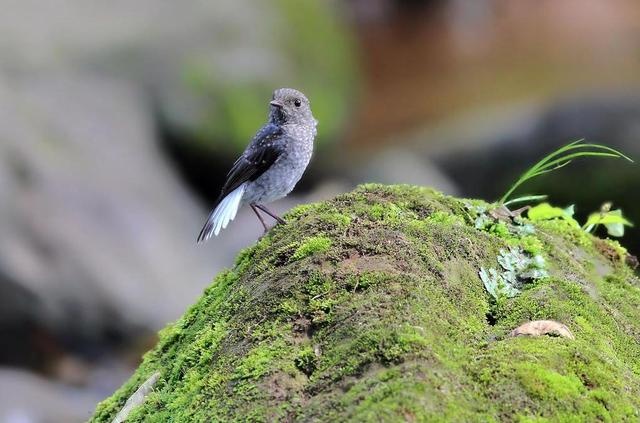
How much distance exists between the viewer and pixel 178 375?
332cm

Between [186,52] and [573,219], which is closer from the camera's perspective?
[573,219]

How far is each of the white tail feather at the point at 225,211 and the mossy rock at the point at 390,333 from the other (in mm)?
1090

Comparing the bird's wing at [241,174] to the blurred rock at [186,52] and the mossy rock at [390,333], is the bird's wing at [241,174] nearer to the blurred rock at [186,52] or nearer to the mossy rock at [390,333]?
the mossy rock at [390,333]

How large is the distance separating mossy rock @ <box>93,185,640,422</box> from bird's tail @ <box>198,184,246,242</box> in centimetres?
109

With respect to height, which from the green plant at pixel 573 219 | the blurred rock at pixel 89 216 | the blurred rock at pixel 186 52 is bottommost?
the green plant at pixel 573 219

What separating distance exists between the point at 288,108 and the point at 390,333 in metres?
2.80

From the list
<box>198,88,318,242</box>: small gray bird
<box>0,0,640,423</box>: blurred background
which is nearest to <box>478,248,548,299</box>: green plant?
<box>198,88,318,242</box>: small gray bird

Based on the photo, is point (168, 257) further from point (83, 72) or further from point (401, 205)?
point (401, 205)

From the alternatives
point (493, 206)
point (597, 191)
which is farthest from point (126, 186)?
point (493, 206)

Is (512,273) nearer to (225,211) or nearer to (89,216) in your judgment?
(225,211)

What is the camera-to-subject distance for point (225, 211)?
201 inches

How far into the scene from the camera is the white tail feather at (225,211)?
509cm

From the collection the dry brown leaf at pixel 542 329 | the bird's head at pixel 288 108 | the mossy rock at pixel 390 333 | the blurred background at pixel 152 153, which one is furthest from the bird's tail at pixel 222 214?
the blurred background at pixel 152 153

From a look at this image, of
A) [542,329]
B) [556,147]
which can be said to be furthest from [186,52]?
[542,329]
